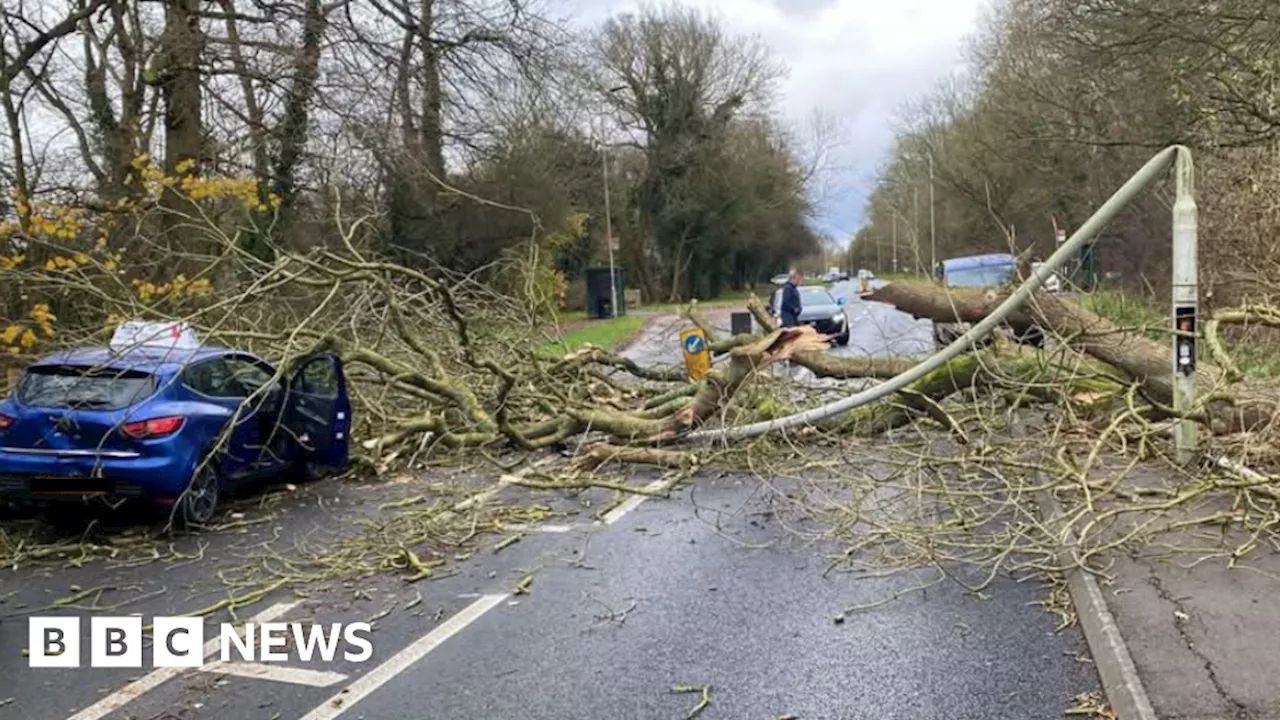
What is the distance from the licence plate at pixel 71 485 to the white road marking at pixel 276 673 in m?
2.87

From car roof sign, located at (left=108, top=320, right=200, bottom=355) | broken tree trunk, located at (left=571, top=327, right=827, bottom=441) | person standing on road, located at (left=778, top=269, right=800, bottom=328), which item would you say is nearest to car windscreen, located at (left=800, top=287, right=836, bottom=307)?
person standing on road, located at (left=778, top=269, right=800, bottom=328)

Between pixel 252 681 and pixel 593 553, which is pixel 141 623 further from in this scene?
pixel 593 553

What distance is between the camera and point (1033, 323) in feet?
28.4

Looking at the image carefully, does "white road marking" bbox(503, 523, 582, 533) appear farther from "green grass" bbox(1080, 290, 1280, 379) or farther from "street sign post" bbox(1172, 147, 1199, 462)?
"green grass" bbox(1080, 290, 1280, 379)

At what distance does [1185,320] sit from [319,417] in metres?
7.09

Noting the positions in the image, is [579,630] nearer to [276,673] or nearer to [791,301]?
[276,673]

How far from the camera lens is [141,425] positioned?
726cm

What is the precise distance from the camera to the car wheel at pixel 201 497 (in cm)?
752

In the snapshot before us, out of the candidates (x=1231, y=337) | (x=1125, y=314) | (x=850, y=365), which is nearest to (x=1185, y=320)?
→ (x=1125, y=314)

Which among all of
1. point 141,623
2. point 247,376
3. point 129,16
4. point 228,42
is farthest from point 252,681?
point 129,16

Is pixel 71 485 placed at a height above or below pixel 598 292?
below

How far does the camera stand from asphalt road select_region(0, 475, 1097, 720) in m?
4.31

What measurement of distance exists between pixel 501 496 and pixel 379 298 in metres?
2.86

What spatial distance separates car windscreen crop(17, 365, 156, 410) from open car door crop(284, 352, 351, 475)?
155cm
